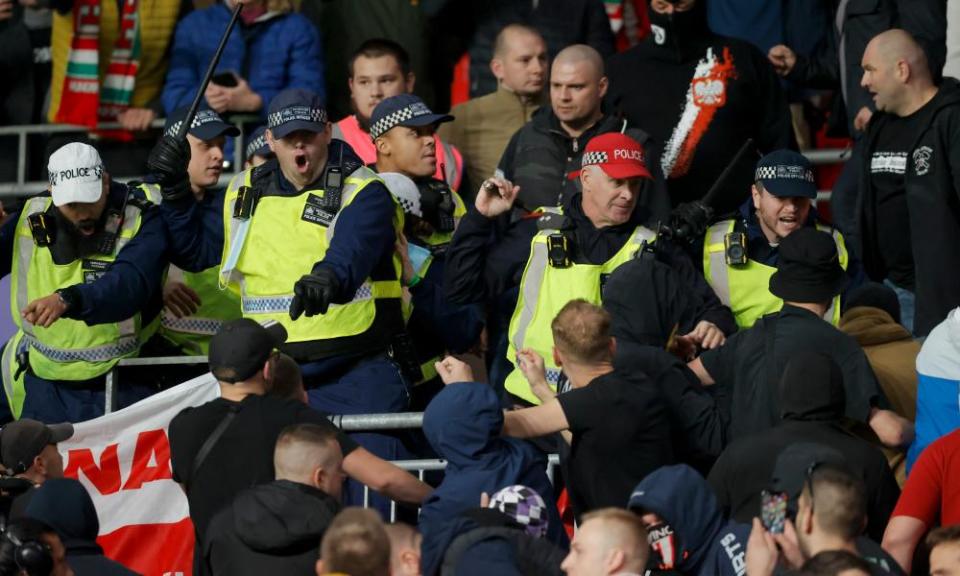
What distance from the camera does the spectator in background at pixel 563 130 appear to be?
456 inches

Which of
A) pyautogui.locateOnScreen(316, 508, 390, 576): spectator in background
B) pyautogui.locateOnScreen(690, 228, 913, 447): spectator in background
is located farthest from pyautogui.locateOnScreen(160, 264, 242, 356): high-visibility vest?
pyautogui.locateOnScreen(316, 508, 390, 576): spectator in background

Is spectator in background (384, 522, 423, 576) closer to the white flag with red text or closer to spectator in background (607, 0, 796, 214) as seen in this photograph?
the white flag with red text

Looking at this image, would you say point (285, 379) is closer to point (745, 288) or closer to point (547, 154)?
point (745, 288)

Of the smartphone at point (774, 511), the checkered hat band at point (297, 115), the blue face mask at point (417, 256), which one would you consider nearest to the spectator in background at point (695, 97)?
the blue face mask at point (417, 256)

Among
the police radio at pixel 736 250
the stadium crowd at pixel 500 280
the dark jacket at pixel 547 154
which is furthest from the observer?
the dark jacket at pixel 547 154

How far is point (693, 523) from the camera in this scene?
800 cm

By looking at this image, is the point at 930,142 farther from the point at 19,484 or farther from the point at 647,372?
the point at 19,484

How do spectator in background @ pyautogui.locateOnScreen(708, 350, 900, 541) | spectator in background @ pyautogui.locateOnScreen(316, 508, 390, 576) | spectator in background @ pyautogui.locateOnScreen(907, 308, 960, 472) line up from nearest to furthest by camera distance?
spectator in background @ pyautogui.locateOnScreen(316, 508, 390, 576) → spectator in background @ pyautogui.locateOnScreen(708, 350, 900, 541) → spectator in background @ pyautogui.locateOnScreen(907, 308, 960, 472)

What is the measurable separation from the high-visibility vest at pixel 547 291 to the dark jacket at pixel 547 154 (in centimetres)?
85

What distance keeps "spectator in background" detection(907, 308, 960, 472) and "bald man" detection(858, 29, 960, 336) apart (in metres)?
2.12

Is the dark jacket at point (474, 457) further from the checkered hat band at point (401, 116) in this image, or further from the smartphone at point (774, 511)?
the checkered hat band at point (401, 116)

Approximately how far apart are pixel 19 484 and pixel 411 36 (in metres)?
5.78

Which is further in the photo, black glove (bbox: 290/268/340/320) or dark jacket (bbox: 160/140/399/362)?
dark jacket (bbox: 160/140/399/362)

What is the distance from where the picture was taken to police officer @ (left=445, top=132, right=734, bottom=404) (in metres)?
10.5
